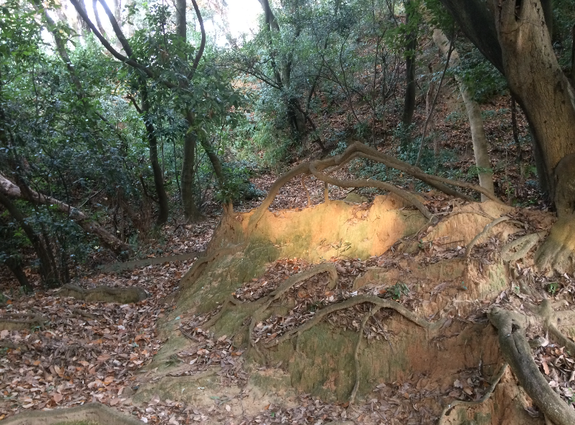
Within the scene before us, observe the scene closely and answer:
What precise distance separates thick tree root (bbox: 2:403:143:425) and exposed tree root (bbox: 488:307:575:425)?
12.5 feet

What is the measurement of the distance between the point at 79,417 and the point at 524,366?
4.49m

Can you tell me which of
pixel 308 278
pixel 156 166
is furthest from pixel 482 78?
pixel 156 166

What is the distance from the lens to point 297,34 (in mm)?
16766

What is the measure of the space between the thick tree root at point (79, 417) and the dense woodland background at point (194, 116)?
5192 millimetres

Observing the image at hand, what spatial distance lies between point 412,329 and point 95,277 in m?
8.25

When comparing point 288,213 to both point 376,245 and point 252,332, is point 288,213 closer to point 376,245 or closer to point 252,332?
point 376,245

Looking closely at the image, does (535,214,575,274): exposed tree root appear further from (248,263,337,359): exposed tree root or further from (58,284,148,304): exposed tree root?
(58,284,148,304): exposed tree root

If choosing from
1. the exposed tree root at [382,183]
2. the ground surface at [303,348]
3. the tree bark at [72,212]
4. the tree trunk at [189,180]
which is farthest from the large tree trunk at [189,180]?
the ground surface at [303,348]

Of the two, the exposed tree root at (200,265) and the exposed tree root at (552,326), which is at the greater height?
the exposed tree root at (200,265)

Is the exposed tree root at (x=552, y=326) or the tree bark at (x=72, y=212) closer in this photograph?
the exposed tree root at (x=552, y=326)

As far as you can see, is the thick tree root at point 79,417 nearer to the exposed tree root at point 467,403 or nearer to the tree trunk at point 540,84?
the exposed tree root at point 467,403

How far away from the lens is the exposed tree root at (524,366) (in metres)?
3.59

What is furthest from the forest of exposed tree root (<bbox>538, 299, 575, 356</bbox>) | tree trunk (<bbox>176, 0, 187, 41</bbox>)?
tree trunk (<bbox>176, 0, 187, 41</bbox>)

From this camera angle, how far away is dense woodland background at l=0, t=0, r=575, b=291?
9.26 m
